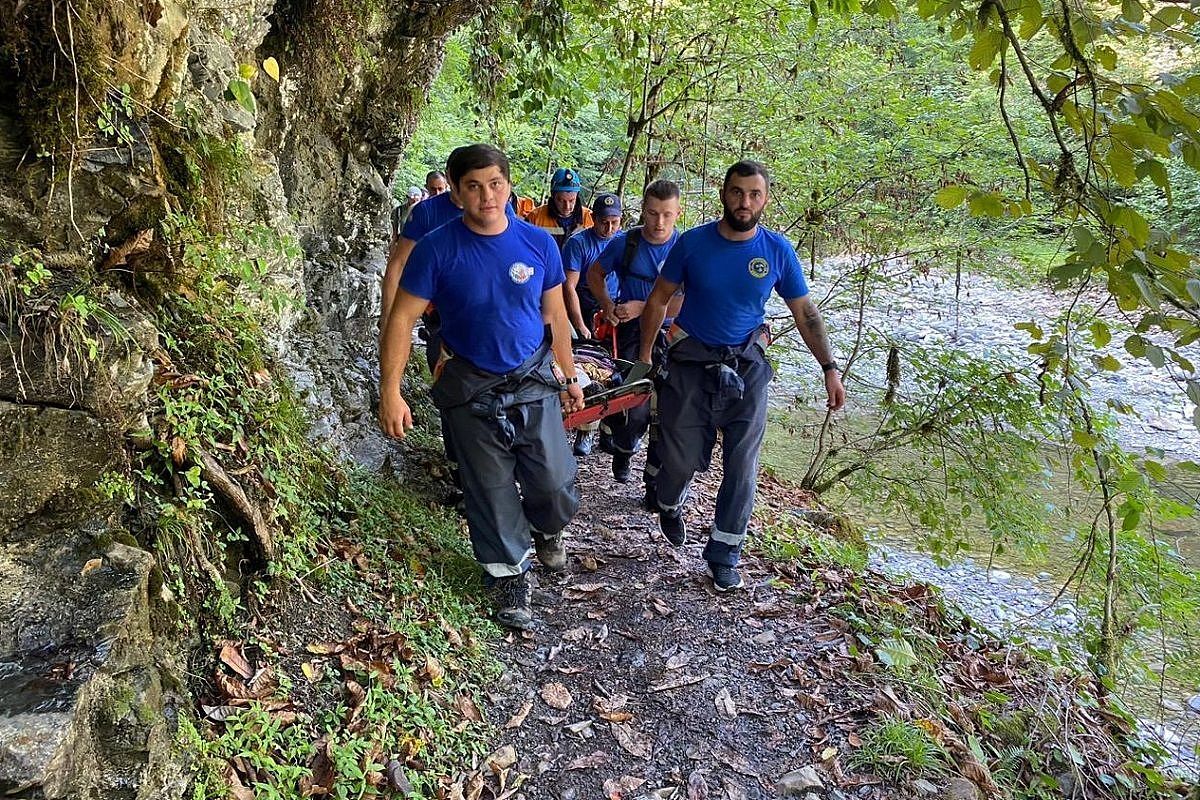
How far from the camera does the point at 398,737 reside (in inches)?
115

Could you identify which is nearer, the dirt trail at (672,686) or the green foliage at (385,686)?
the green foliage at (385,686)

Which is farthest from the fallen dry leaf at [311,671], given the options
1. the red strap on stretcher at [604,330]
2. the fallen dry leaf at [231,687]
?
the red strap on stretcher at [604,330]

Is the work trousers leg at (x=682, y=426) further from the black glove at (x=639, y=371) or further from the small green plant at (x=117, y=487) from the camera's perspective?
the small green plant at (x=117, y=487)

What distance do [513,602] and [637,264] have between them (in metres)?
3.15

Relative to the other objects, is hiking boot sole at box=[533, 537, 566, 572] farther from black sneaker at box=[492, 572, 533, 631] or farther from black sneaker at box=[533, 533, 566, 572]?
black sneaker at box=[492, 572, 533, 631]

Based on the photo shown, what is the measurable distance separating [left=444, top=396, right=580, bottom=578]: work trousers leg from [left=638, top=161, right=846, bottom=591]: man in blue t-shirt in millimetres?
966

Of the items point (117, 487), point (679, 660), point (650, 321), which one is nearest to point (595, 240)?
point (650, 321)

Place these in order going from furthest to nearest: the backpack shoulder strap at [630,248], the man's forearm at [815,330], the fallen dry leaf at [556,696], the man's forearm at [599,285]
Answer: the man's forearm at [599,285], the backpack shoulder strap at [630,248], the man's forearm at [815,330], the fallen dry leaf at [556,696]

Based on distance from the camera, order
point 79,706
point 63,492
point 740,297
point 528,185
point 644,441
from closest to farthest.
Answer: point 79,706, point 63,492, point 740,297, point 644,441, point 528,185

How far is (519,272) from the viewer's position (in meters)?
3.84

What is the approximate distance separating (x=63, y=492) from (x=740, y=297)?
3.58m

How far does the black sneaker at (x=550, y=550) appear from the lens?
4598 mm

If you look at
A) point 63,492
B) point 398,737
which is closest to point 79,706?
point 63,492

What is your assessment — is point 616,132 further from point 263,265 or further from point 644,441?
point 263,265
